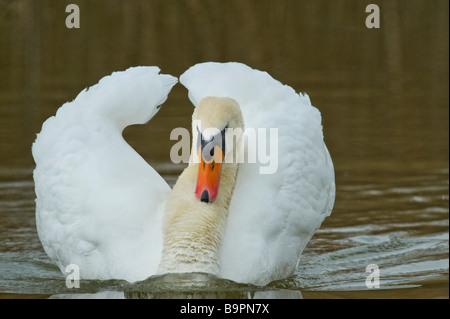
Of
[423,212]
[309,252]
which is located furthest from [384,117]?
[309,252]

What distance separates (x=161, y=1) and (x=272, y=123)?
1424 centimetres

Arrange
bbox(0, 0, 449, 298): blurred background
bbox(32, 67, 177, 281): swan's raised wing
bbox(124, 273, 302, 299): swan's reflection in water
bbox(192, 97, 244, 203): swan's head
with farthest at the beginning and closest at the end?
bbox(0, 0, 449, 298): blurred background
bbox(32, 67, 177, 281): swan's raised wing
bbox(192, 97, 244, 203): swan's head
bbox(124, 273, 302, 299): swan's reflection in water

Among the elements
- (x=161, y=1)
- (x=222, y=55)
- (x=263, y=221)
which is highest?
(x=161, y=1)

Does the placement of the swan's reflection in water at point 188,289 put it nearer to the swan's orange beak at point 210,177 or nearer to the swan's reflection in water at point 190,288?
the swan's reflection in water at point 190,288

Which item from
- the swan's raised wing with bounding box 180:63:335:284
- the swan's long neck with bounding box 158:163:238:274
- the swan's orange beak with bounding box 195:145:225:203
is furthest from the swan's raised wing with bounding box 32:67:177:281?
the swan's raised wing with bounding box 180:63:335:284

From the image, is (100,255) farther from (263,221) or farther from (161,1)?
(161,1)

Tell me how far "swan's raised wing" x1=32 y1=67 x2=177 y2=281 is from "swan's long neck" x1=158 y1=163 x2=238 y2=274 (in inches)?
6.0

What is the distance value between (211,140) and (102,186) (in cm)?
92

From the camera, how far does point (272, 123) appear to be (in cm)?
761

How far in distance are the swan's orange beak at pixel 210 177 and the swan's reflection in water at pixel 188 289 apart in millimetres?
590

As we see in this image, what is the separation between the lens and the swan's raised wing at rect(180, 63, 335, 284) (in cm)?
698

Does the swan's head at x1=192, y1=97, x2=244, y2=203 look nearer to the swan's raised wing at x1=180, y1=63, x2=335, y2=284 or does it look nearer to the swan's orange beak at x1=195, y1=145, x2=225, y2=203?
the swan's orange beak at x1=195, y1=145, x2=225, y2=203

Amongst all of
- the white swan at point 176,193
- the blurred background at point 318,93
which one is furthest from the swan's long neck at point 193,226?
the blurred background at point 318,93

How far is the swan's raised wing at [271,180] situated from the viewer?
6984 mm
